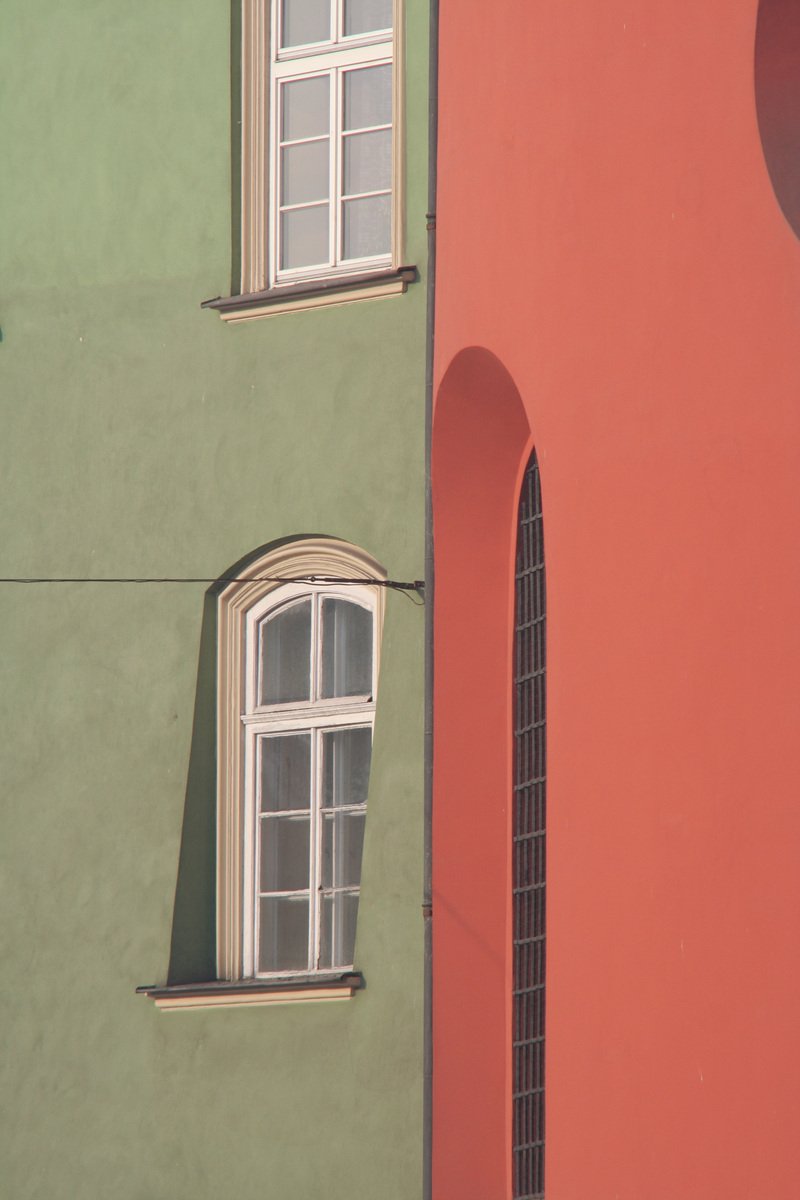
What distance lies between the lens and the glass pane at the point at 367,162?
12.0 meters

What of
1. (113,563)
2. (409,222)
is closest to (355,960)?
(113,563)

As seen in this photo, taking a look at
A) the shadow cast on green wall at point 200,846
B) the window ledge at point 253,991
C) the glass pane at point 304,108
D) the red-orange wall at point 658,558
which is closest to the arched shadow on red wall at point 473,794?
the red-orange wall at point 658,558

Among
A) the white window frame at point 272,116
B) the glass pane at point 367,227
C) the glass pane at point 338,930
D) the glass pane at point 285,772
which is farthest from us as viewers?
the white window frame at point 272,116

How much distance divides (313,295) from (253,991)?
3.47m

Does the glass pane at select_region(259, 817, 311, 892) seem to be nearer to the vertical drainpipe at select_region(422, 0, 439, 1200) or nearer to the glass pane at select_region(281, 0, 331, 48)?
the vertical drainpipe at select_region(422, 0, 439, 1200)

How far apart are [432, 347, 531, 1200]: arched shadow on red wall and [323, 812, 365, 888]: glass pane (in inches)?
85.4

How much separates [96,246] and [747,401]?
7795 mm

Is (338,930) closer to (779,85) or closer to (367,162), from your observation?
(367,162)

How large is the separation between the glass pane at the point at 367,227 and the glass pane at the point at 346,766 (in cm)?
246

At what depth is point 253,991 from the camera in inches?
439

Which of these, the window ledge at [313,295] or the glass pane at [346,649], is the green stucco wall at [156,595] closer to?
the window ledge at [313,295]

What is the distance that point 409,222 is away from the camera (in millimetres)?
11516

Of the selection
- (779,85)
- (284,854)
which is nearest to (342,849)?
(284,854)

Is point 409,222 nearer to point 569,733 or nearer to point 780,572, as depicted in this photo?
point 569,733
